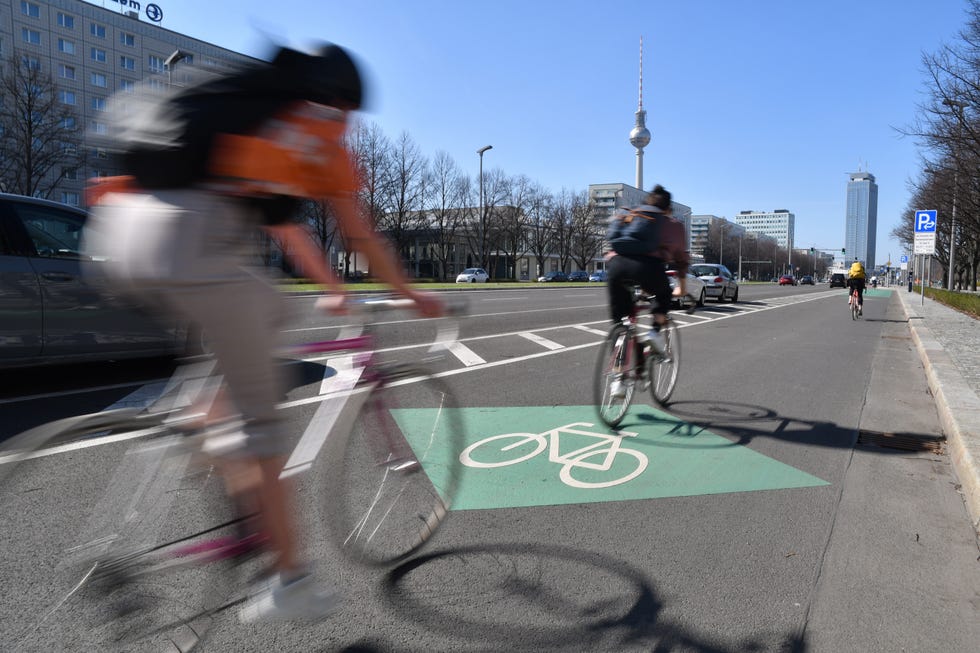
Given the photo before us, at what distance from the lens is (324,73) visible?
1973mm

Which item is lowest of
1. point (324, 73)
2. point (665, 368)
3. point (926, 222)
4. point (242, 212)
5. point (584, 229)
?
point (665, 368)

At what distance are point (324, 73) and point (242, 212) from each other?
52cm

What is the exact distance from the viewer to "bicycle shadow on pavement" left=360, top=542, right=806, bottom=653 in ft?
7.59

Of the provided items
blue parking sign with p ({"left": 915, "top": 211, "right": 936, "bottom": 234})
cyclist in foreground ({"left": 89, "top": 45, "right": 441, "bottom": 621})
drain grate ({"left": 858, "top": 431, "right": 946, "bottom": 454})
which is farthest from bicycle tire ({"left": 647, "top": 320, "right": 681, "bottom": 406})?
blue parking sign with p ({"left": 915, "top": 211, "right": 936, "bottom": 234})

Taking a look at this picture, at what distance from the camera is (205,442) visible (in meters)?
2.10

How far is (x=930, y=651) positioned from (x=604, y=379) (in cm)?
304

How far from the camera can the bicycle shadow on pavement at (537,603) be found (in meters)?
2.31

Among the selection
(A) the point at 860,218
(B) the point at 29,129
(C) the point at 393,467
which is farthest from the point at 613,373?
(A) the point at 860,218

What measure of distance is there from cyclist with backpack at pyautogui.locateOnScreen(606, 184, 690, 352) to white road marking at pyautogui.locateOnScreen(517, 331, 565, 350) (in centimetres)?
468

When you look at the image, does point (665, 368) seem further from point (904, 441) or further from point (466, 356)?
point (466, 356)

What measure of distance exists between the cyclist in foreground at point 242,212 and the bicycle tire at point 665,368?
13.3 ft

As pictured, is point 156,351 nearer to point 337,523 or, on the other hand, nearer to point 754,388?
point 337,523

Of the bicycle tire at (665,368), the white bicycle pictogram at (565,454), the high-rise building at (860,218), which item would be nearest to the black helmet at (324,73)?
the white bicycle pictogram at (565,454)

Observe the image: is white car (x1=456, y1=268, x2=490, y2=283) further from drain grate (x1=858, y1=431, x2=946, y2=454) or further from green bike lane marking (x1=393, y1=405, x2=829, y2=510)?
drain grate (x1=858, y1=431, x2=946, y2=454)
